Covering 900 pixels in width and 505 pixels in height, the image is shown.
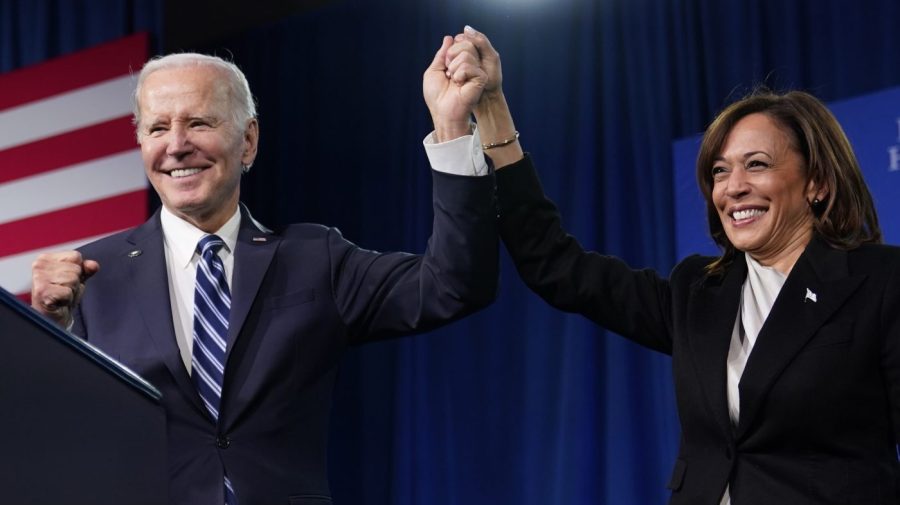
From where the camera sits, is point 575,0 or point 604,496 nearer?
point 604,496

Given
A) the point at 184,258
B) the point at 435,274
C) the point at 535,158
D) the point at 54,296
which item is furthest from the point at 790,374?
the point at 535,158

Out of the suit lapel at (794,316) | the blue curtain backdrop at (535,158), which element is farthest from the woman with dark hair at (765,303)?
the blue curtain backdrop at (535,158)

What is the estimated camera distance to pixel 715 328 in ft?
6.46

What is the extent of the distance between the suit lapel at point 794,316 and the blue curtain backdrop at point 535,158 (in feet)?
5.57

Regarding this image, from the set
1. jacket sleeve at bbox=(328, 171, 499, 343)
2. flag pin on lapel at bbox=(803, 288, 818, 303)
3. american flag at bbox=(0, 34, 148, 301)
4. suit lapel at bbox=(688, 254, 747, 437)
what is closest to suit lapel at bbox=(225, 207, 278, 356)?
jacket sleeve at bbox=(328, 171, 499, 343)

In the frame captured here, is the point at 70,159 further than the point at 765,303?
Yes

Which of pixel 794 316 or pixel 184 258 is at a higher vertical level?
pixel 184 258

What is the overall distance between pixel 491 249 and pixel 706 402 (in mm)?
406

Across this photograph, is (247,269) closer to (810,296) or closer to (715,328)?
(715,328)

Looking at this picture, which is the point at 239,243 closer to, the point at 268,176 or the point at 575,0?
the point at 575,0

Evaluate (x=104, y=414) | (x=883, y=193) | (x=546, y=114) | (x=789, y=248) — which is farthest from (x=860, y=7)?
(x=104, y=414)

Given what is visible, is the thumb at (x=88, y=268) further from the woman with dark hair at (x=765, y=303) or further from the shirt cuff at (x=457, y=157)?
the woman with dark hair at (x=765, y=303)

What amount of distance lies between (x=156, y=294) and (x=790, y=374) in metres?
0.98

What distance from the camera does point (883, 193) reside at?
131 inches
